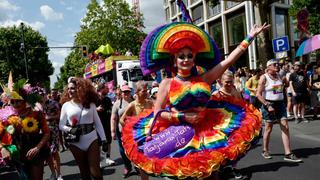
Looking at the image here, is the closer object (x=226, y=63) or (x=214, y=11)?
(x=226, y=63)

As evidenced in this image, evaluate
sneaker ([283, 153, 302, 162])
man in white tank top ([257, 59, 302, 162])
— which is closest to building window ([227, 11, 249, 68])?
man in white tank top ([257, 59, 302, 162])

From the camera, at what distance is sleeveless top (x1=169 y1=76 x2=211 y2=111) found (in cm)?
352

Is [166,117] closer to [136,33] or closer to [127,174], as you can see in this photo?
[127,174]

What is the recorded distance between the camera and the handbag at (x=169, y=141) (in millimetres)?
3406

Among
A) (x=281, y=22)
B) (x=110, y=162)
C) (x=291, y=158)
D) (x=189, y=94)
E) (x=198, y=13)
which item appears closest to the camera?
(x=189, y=94)

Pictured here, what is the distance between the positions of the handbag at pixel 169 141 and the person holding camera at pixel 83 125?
1.67 m

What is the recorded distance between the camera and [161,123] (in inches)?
145

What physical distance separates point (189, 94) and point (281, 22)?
33242 millimetres

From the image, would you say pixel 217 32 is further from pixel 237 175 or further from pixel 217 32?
pixel 237 175

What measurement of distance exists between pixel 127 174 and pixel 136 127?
3.55m

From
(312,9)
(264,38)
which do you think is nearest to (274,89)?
(264,38)

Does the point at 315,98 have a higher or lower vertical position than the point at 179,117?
lower

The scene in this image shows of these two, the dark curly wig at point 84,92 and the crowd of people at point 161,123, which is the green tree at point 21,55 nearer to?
the crowd of people at point 161,123

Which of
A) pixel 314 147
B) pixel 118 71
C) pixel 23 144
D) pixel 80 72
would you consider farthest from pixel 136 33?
pixel 23 144
